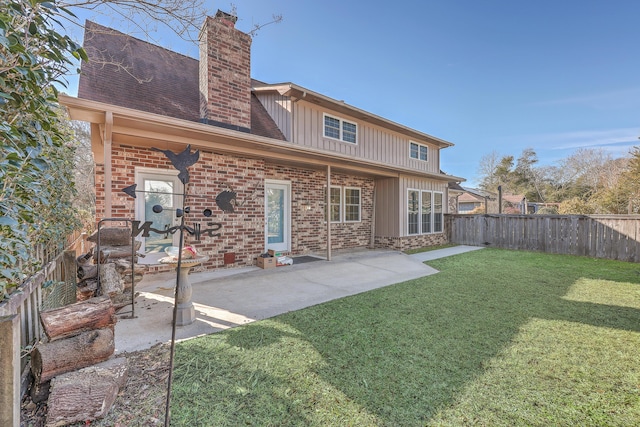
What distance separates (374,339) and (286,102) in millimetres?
7014

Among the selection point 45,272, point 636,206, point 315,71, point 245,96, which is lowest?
point 45,272

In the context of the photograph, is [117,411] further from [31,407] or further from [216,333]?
[216,333]

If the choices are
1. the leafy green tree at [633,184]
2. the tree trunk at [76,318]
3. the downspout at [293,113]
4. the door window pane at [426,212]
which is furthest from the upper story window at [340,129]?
the leafy green tree at [633,184]

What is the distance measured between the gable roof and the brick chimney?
529 mm

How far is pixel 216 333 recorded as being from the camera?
11.1ft

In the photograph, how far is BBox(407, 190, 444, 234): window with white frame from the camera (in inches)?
435

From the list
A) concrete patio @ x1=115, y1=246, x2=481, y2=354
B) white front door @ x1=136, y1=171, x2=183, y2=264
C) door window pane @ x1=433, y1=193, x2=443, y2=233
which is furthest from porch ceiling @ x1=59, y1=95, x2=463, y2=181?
door window pane @ x1=433, y1=193, x2=443, y2=233

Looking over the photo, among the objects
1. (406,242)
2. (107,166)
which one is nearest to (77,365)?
(107,166)

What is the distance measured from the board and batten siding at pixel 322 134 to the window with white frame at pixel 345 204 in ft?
4.24

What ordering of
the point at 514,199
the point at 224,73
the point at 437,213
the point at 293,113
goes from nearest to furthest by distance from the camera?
the point at 224,73 < the point at 293,113 < the point at 437,213 < the point at 514,199

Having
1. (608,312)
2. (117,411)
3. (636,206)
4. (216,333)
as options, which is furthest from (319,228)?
(636,206)

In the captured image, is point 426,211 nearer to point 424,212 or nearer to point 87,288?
point 424,212

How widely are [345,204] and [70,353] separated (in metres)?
8.33

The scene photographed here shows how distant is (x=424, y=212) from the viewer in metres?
11.8
